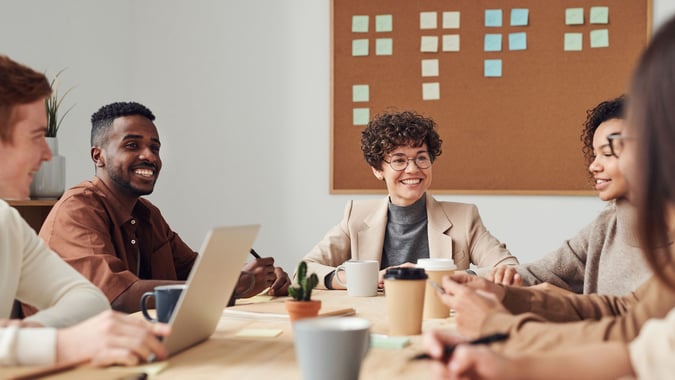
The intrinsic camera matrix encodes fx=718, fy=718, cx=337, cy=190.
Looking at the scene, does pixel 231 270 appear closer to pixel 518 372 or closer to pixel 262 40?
pixel 518 372

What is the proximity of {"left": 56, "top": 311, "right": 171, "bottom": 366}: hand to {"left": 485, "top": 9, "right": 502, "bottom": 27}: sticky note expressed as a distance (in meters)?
3.01

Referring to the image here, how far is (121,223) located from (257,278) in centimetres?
65

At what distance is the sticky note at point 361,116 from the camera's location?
3.84m

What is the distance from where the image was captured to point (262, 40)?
4.00 meters

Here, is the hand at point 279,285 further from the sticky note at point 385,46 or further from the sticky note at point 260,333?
the sticky note at point 385,46

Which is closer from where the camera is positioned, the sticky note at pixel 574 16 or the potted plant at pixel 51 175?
the potted plant at pixel 51 175

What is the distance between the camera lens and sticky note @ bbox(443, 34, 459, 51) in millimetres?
3744

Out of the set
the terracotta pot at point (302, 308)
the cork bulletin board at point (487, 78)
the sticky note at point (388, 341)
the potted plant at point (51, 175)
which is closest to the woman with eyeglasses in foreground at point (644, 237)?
the sticky note at point (388, 341)

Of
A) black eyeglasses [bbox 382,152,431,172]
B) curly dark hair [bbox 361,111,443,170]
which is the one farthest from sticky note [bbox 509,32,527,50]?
black eyeglasses [bbox 382,152,431,172]

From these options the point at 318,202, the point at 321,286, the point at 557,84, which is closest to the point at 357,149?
the point at 318,202

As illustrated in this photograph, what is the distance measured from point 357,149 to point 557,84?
108 cm

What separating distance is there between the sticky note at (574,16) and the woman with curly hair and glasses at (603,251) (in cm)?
153

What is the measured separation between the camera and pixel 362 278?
196 cm

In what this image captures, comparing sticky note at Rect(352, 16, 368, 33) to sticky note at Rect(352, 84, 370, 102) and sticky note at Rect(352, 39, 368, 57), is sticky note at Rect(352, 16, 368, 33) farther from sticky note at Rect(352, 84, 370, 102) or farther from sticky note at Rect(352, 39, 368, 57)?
sticky note at Rect(352, 84, 370, 102)
